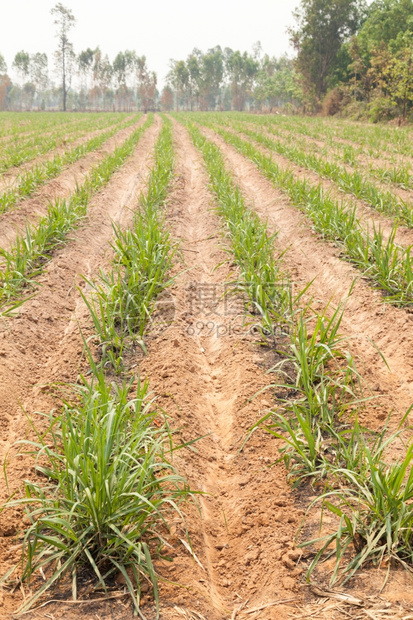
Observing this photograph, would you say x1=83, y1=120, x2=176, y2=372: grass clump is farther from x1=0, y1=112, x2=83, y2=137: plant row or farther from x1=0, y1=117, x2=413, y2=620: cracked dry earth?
x1=0, y1=112, x2=83, y2=137: plant row

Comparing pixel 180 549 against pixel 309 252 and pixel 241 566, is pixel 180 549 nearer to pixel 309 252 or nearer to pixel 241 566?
pixel 241 566

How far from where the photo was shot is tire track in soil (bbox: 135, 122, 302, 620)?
2131 millimetres

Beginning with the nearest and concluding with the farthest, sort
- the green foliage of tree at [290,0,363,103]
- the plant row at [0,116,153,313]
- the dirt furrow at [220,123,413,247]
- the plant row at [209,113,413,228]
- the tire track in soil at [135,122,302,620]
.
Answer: the tire track in soil at [135,122,302,620] < the plant row at [0,116,153,313] < the dirt furrow at [220,123,413,247] < the plant row at [209,113,413,228] < the green foliage of tree at [290,0,363,103]

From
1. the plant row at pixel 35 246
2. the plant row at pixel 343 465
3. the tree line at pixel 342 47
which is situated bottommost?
the plant row at pixel 343 465

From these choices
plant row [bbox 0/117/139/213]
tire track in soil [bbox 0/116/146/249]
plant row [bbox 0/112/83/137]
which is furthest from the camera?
plant row [bbox 0/112/83/137]

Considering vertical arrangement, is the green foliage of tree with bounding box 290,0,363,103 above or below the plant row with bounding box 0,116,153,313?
above

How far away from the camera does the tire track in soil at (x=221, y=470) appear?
6.99 feet

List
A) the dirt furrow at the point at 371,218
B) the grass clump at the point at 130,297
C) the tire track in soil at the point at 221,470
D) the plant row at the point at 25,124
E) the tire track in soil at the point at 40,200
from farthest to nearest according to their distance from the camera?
the plant row at the point at 25,124, the tire track in soil at the point at 40,200, the dirt furrow at the point at 371,218, the grass clump at the point at 130,297, the tire track in soil at the point at 221,470

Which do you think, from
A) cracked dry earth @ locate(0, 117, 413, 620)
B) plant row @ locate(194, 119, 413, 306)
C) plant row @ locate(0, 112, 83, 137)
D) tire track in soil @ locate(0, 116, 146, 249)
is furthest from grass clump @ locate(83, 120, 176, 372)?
plant row @ locate(0, 112, 83, 137)

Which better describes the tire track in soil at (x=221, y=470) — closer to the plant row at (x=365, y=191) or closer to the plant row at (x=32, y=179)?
the plant row at (x=365, y=191)

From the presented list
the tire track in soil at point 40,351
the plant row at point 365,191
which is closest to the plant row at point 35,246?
the tire track in soil at point 40,351

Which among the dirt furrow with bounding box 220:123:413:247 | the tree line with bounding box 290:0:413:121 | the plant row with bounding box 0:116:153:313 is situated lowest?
the plant row with bounding box 0:116:153:313

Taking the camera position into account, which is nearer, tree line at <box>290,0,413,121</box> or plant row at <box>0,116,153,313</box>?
plant row at <box>0,116,153,313</box>

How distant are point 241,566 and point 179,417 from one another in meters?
1.09
